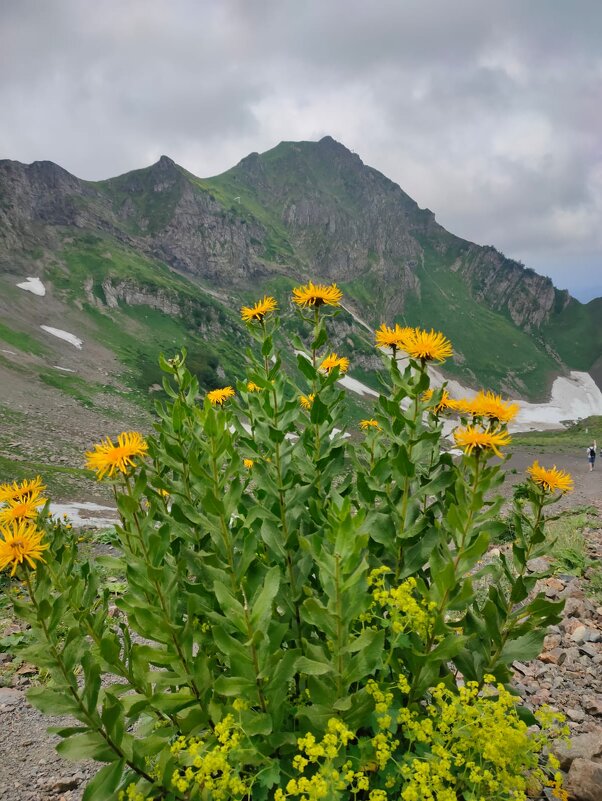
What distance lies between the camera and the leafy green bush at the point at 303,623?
274cm

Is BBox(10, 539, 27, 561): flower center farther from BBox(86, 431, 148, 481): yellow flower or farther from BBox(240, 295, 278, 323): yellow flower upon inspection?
BBox(240, 295, 278, 323): yellow flower

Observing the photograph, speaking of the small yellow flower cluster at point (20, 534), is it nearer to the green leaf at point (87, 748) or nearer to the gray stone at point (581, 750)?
the green leaf at point (87, 748)

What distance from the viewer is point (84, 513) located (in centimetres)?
2295

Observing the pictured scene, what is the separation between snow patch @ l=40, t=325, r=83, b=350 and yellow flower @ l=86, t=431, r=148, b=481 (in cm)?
8317

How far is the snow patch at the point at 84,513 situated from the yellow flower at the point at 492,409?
19.4m

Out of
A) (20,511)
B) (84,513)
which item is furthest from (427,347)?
(84,513)

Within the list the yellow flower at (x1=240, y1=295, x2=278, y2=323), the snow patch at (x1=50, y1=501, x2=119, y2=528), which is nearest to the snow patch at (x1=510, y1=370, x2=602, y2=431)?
the snow patch at (x1=50, y1=501, x2=119, y2=528)

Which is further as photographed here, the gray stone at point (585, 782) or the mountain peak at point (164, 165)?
the mountain peak at point (164, 165)

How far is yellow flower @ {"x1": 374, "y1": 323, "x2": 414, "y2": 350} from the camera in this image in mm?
3896

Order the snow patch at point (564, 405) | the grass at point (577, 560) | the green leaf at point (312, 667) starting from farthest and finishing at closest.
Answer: the snow patch at point (564, 405), the grass at point (577, 560), the green leaf at point (312, 667)

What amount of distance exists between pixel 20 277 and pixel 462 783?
113599 millimetres

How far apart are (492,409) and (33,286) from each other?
109 metres

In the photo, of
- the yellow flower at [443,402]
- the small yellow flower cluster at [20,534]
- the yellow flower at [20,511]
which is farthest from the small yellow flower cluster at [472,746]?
the yellow flower at [20,511]

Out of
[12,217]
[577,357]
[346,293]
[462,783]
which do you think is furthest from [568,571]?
[577,357]
